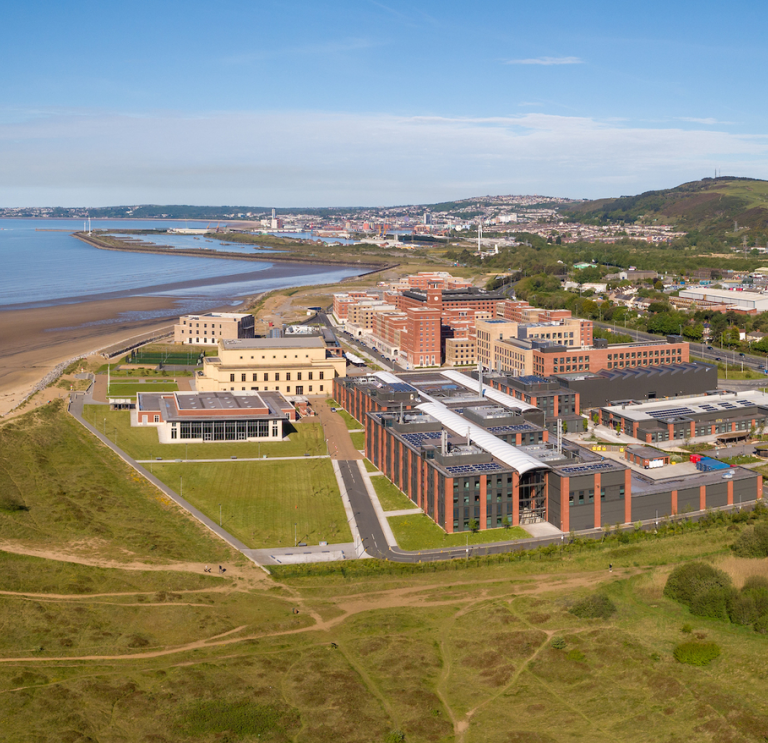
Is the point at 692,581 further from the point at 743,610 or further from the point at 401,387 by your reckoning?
the point at 401,387

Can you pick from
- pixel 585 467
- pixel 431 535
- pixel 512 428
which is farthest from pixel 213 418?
pixel 585 467

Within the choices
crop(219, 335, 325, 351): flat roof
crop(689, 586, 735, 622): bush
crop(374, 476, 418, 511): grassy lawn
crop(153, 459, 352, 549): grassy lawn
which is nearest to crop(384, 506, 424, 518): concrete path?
crop(374, 476, 418, 511): grassy lawn

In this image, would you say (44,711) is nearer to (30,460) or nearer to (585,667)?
(585,667)

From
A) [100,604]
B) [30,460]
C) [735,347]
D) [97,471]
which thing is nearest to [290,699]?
[100,604]

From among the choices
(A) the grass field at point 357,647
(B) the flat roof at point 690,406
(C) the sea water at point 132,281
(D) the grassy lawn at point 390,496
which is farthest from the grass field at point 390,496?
(C) the sea water at point 132,281

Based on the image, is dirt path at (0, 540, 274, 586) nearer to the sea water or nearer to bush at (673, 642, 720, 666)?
bush at (673, 642, 720, 666)

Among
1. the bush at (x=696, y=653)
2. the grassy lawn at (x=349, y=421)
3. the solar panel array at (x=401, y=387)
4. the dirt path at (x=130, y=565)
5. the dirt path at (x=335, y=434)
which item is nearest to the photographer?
the bush at (x=696, y=653)

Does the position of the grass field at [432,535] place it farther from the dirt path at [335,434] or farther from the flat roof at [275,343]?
the flat roof at [275,343]
